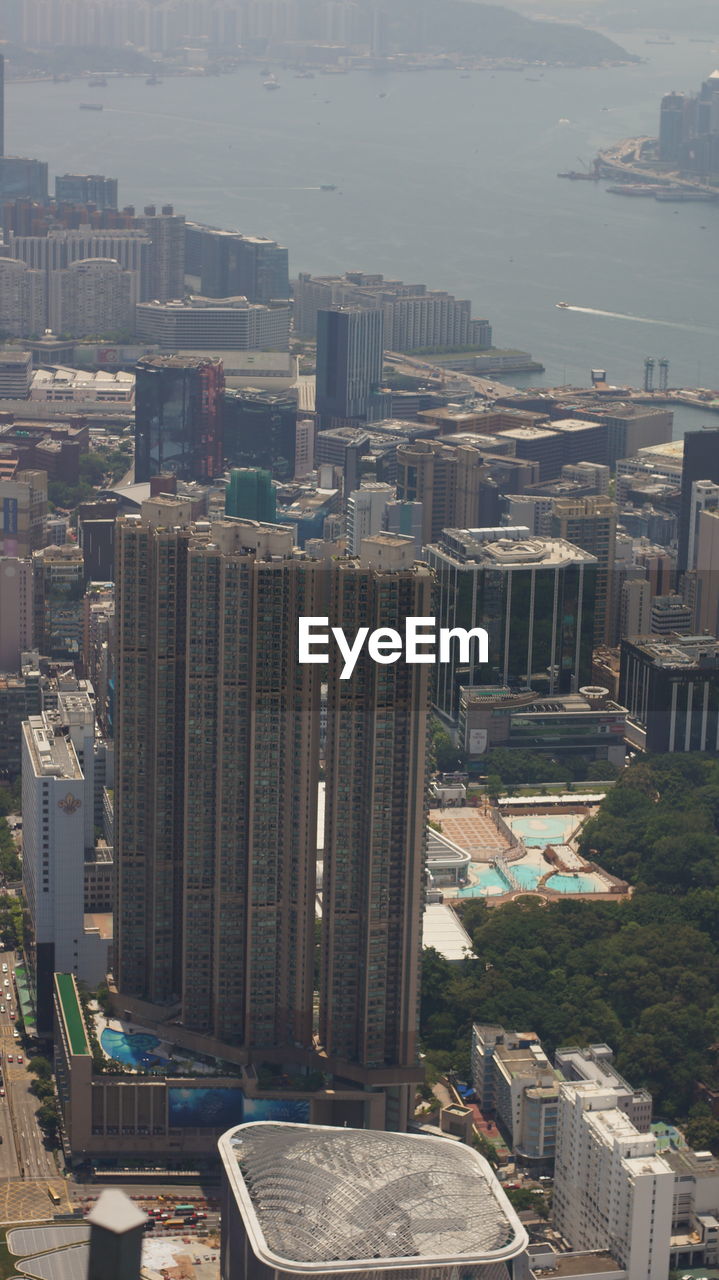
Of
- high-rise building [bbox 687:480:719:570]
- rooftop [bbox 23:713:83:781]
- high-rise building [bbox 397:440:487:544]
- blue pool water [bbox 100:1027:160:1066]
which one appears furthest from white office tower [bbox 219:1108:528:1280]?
high-rise building [bbox 397:440:487:544]

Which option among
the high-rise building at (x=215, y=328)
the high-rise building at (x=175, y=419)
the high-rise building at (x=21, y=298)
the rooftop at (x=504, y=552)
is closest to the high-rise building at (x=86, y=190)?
the high-rise building at (x=21, y=298)

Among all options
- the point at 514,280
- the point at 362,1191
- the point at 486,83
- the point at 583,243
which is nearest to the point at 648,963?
the point at 362,1191

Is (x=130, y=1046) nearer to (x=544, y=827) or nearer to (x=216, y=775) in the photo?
(x=216, y=775)

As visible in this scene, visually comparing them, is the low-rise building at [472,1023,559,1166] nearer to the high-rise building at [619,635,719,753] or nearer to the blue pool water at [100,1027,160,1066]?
the blue pool water at [100,1027,160,1066]

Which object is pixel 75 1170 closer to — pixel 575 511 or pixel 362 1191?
pixel 362 1191

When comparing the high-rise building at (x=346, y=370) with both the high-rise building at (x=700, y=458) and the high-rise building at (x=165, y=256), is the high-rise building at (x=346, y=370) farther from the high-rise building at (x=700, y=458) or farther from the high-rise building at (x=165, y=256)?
the high-rise building at (x=165, y=256)
